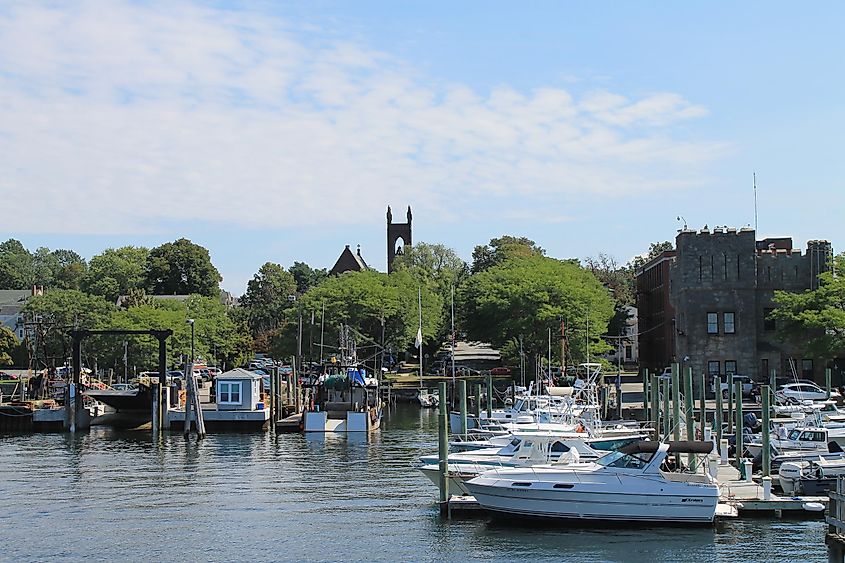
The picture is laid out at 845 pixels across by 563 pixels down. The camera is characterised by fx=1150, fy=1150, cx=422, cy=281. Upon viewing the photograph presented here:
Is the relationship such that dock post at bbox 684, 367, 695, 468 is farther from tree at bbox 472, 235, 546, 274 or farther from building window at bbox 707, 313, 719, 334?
tree at bbox 472, 235, 546, 274

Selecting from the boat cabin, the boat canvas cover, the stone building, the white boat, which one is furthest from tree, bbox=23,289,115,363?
the boat canvas cover

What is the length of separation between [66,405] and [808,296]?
5273 cm

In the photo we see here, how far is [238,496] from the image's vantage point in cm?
4400

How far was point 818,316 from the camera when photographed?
82.4 metres

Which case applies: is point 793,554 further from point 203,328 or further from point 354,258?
point 354,258

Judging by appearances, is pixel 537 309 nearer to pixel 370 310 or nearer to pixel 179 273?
pixel 370 310

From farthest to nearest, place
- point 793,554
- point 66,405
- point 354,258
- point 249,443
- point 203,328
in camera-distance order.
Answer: point 354,258, point 203,328, point 66,405, point 249,443, point 793,554

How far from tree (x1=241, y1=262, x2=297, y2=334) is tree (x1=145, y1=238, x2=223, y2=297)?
8184 millimetres

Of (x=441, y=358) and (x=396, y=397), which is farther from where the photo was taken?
(x=441, y=358)

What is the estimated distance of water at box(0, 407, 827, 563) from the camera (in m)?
33.1

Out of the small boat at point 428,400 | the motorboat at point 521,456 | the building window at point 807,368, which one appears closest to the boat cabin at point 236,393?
the small boat at point 428,400

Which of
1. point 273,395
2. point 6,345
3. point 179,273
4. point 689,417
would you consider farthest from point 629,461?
point 179,273

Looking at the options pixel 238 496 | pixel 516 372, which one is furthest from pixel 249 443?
pixel 516 372

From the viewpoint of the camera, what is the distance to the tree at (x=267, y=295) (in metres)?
162
